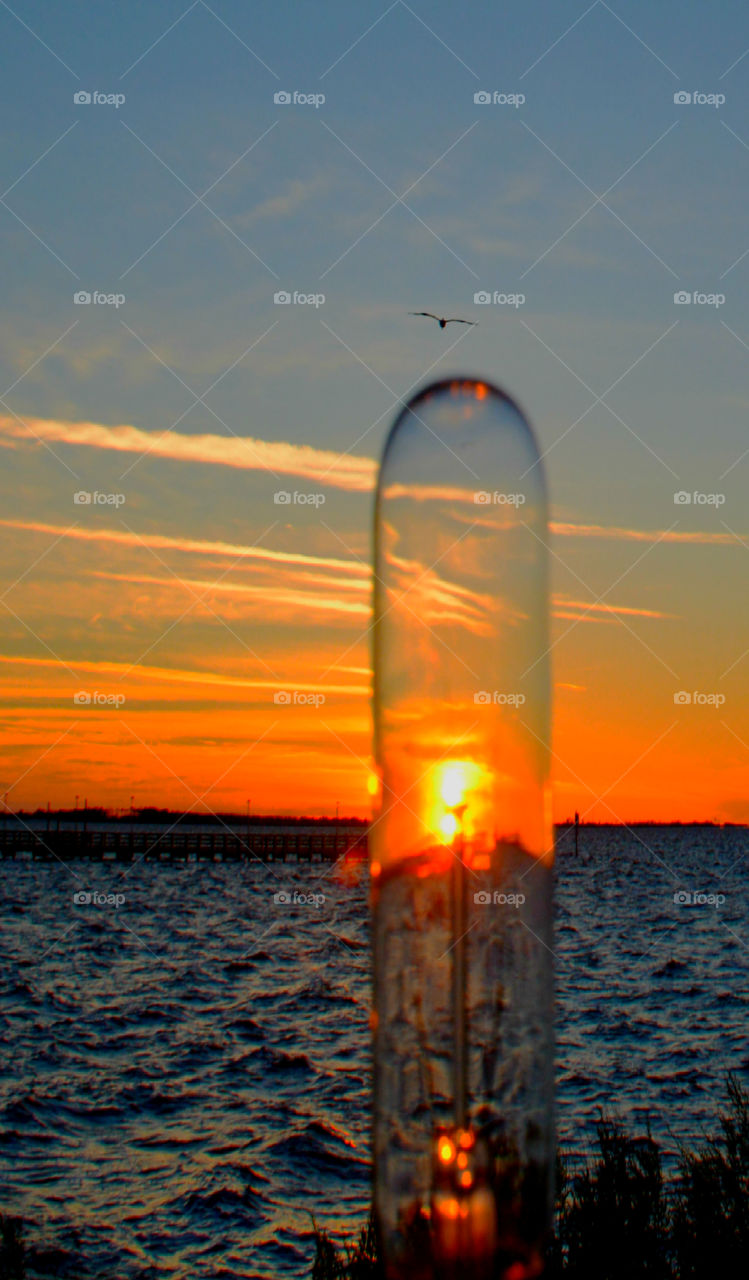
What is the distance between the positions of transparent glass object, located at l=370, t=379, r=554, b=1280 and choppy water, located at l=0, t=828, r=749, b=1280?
43.2 feet

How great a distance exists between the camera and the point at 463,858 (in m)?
2.11

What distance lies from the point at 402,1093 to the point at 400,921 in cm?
30

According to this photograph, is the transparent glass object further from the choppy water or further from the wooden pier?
the wooden pier

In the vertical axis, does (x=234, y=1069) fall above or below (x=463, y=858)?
below

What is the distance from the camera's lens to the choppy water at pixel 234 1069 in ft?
50.2

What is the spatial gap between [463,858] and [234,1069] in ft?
75.7

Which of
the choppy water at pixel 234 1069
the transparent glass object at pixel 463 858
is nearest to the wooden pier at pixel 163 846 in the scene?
the choppy water at pixel 234 1069

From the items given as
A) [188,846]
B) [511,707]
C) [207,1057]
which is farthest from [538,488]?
[188,846]

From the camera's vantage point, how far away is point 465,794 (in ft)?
6.84

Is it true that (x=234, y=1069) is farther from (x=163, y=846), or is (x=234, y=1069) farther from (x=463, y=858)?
(x=163, y=846)

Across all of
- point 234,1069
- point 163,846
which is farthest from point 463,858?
point 163,846

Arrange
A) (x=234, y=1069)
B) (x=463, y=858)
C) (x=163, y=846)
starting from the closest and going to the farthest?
(x=463, y=858) < (x=234, y=1069) < (x=163, y=846)

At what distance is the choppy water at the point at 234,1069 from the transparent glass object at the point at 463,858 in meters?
13.2

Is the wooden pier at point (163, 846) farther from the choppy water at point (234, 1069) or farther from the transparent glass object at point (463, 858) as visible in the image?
the transparent glass object at point (463, 858)
